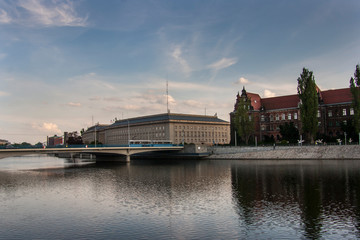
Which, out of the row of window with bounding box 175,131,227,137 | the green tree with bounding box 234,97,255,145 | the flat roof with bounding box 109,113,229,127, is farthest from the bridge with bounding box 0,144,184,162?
the flat roof with bounding box 109,113,229,127

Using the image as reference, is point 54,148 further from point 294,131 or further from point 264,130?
point 264,130

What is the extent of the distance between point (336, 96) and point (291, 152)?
41049 millimetres

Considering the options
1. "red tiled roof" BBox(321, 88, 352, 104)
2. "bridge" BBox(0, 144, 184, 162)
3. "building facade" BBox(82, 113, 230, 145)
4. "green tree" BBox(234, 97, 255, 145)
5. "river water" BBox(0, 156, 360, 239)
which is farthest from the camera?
"building facade" BBox(82, 113, 230, 145)

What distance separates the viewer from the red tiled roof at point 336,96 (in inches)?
4985

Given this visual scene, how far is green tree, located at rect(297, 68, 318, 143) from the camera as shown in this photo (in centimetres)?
10319

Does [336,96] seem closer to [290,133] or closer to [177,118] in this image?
[290,133]

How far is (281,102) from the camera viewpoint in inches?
5694

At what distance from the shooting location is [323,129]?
128m

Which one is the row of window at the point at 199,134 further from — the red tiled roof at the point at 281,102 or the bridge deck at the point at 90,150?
the bridge deck at the point at 90,150

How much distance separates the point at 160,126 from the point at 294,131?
243ft

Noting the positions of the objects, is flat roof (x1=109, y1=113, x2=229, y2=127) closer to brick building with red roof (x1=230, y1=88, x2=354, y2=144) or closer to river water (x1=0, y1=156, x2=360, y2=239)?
brick building with red roof (x1=230, y1=88, x2=354, y2=144)

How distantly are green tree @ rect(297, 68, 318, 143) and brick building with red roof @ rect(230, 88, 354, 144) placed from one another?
16479mm

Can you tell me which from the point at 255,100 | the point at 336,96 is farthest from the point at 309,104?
the point at 255,100

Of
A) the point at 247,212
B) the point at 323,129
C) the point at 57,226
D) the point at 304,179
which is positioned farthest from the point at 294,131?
the point at 57,226
